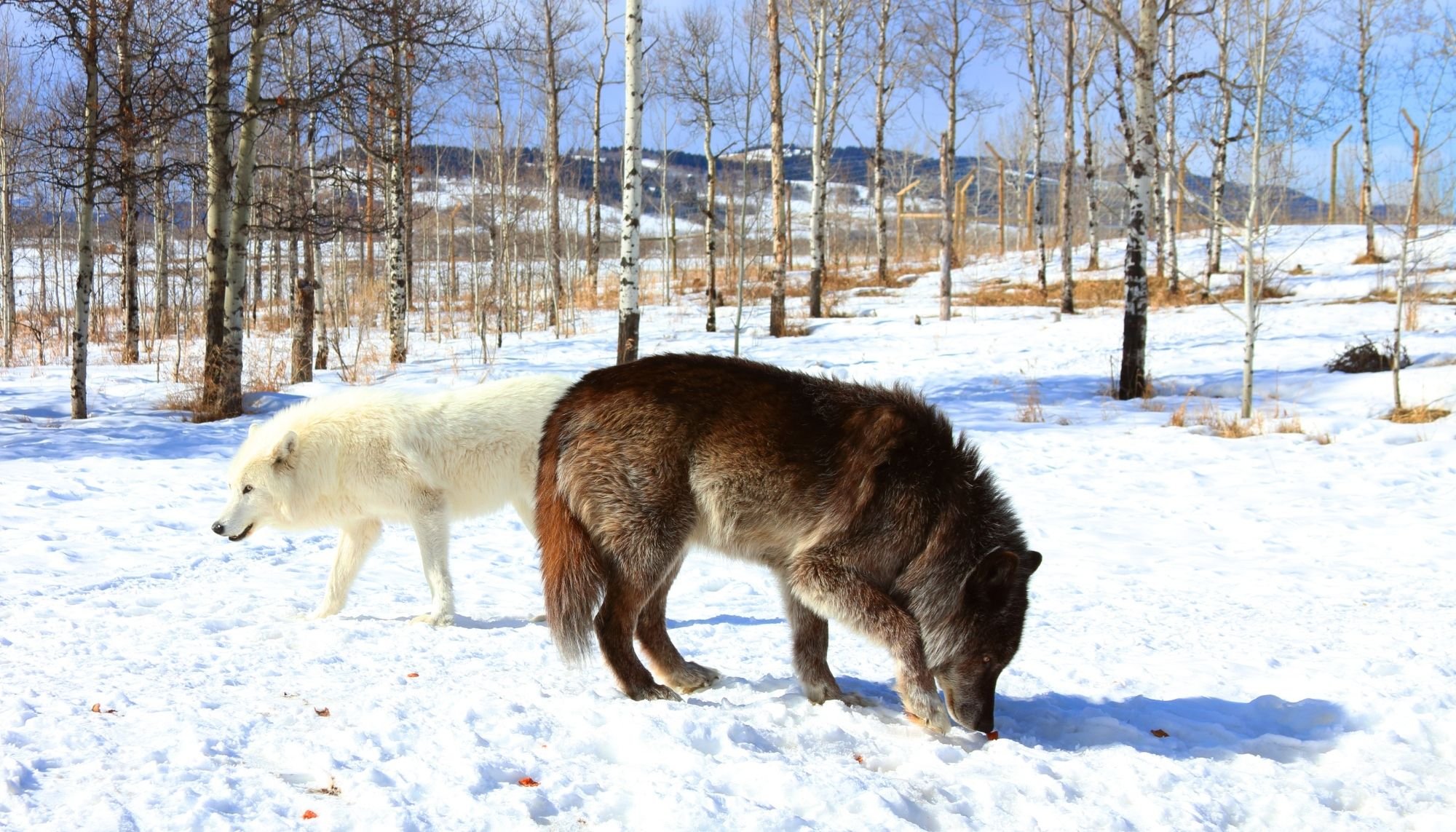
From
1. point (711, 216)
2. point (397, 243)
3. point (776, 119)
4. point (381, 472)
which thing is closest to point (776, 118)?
point (776, 119)

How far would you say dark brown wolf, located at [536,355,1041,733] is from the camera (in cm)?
387

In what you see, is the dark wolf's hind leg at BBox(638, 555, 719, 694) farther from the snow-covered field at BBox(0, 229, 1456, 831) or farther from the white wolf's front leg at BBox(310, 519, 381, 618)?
the white wolf's front leg at BBox(310, 519, 381, 618)

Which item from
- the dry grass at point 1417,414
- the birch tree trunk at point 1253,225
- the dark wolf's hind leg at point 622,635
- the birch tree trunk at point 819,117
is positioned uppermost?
the birch tree trunk at point 819,117

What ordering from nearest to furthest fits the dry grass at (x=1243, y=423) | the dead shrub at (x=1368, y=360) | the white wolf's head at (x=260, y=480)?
the white wolf's head at (x=260, y=480), the dry grass at (x=1243, y=423), the dead shrub at (x=1368, y=360)

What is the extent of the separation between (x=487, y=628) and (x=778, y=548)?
7.33 ft

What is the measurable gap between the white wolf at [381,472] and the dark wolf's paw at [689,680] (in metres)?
1.78

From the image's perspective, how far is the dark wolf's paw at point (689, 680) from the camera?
4.27 m

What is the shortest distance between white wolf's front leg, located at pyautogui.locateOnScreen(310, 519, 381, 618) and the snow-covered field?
0.18 meters

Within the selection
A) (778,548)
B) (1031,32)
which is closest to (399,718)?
(778,548)

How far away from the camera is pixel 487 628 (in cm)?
537

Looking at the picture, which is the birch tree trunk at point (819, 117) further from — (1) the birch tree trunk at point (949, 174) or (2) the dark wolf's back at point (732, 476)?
(2) the dark wolf's back at point (732, 476)

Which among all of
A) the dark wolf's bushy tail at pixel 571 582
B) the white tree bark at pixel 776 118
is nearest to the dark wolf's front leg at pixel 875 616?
the dark wolf's bushy tail at pixel 571 582

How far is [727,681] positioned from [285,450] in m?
3.12

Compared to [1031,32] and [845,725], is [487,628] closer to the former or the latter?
[845,725]
